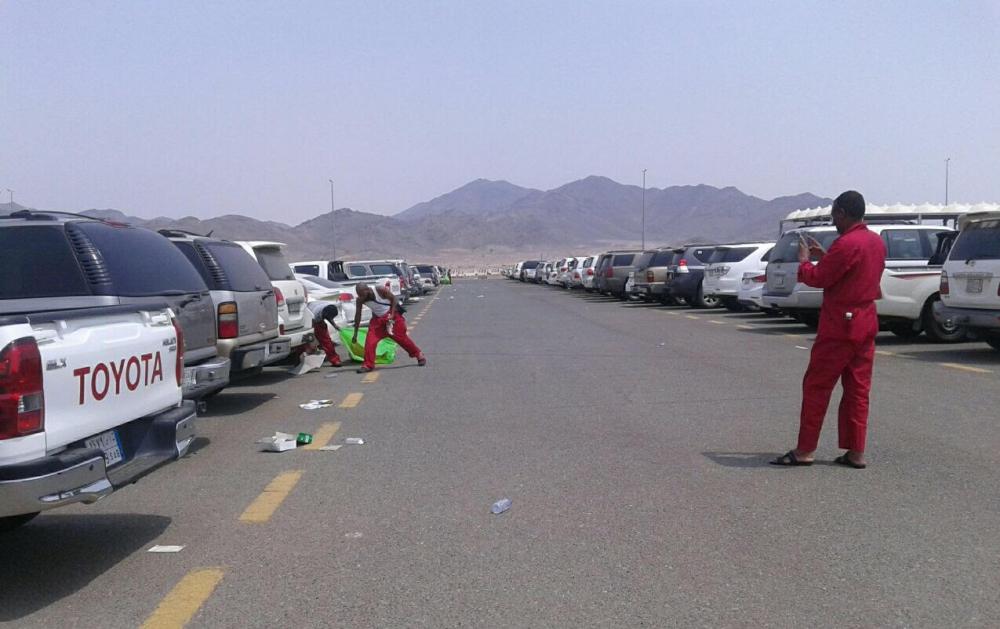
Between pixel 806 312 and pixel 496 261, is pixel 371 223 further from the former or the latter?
pixel 806 312

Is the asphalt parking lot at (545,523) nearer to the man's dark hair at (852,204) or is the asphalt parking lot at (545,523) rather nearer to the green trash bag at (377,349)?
the man's dark hair at (852,204)

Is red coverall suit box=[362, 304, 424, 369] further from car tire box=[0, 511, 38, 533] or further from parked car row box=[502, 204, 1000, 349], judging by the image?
car tire box=[0, 511, 38, 533]

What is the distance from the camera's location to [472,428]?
8.88 m

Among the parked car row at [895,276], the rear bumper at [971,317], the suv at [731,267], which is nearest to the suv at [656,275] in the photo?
the parked car row at [895,276]

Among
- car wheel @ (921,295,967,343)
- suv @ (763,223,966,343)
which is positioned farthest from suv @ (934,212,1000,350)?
car wheel @ (921,295,967,343)

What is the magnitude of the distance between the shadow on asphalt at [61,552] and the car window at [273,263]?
6450mm

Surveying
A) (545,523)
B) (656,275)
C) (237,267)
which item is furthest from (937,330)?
(656,275)

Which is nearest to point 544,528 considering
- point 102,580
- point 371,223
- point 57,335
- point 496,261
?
point 102,580

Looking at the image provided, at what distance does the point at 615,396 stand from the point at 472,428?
7.71 ft

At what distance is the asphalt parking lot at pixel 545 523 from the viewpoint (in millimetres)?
4512

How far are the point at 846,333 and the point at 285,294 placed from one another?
7333mm

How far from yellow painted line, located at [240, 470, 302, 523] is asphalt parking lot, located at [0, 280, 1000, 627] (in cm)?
3

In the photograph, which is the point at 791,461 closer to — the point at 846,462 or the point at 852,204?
the point at 846,462

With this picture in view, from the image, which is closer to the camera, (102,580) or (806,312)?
(102,580)
